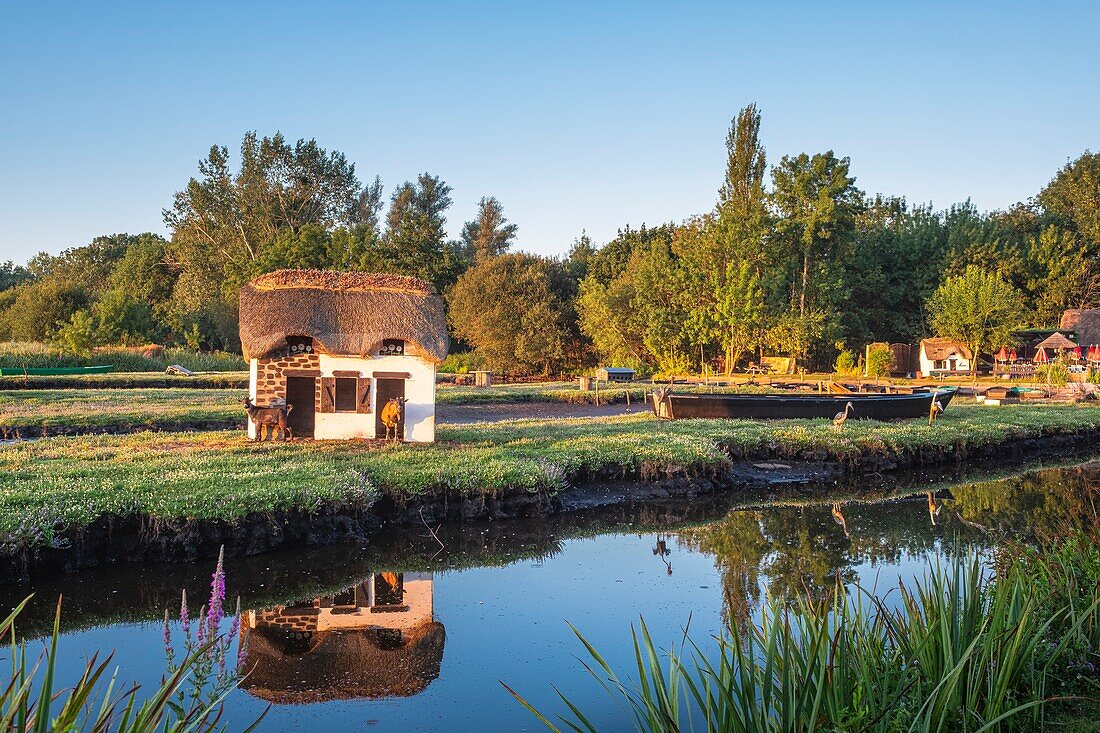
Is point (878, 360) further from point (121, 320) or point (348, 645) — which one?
point (121, 320)

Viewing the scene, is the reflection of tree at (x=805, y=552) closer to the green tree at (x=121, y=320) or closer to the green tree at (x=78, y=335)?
the green tree at (x=78, y=335)

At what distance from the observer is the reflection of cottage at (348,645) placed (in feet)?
24.8

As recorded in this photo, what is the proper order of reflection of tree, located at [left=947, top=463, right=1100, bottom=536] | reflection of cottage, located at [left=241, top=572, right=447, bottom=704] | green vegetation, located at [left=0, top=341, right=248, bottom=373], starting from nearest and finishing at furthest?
reflection of cottage, located at [left=241, top=572, right=447, bottom=704]
reflection of tree, located at [left=947, top=463, right=1100, bottom=536]
green vegetation, located at [left=0, top=341, right=248, bottom=373]

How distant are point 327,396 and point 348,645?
10231 millimetres

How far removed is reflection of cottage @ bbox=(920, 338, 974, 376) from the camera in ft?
155

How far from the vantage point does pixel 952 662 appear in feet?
15.6

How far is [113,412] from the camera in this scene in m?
23.3

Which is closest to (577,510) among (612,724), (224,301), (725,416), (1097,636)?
(612,724)

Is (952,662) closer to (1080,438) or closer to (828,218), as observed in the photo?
(1080,438)

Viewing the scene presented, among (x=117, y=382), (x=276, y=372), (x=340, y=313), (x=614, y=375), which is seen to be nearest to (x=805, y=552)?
(x=340, y=313)

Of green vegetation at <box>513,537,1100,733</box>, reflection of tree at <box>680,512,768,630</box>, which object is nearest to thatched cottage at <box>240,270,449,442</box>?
reflection of tree at <box>680,512,768,630</box>

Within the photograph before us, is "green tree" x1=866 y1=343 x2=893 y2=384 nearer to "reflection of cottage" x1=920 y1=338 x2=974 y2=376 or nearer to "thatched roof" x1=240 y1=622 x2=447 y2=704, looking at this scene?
"reflection of cottage" x1=920 y1=338 x2=974 y2=376

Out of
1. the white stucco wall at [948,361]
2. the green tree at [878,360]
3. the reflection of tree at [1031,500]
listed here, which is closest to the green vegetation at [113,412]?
the reflection of tree at [1031,500]

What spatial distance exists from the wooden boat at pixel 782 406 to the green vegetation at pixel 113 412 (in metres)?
12.7
